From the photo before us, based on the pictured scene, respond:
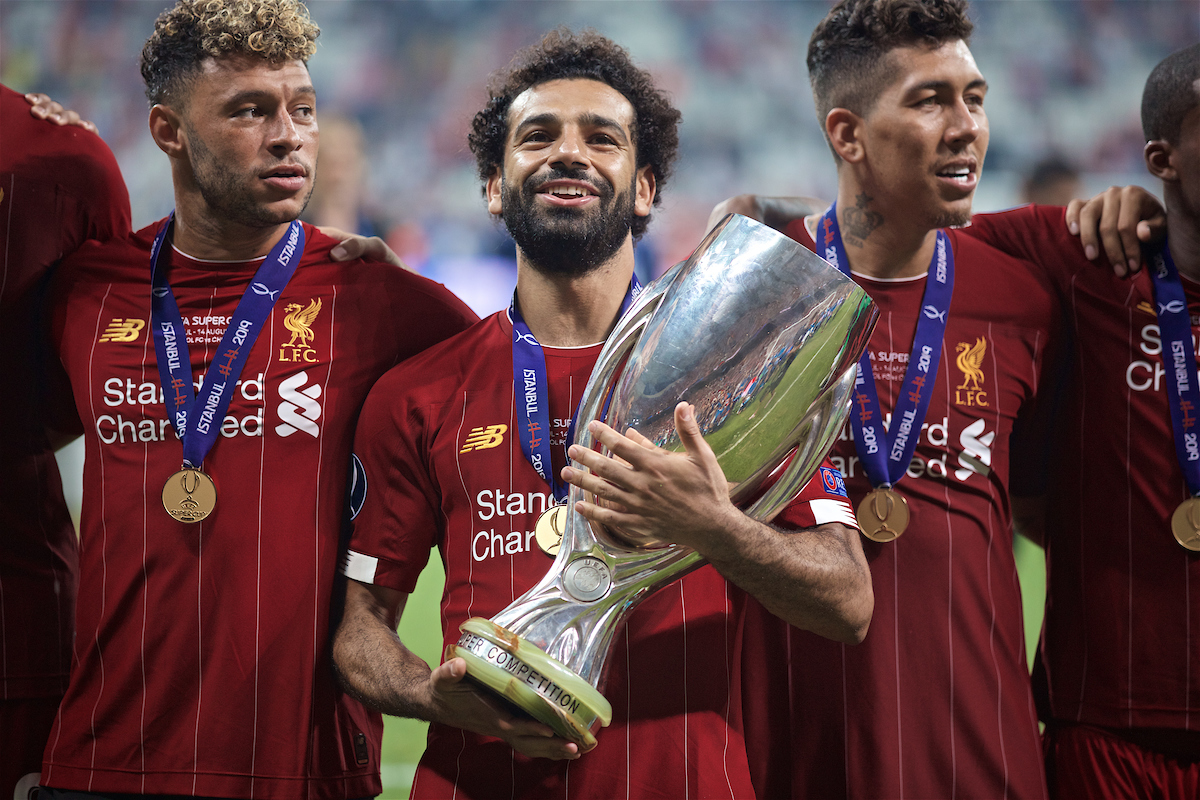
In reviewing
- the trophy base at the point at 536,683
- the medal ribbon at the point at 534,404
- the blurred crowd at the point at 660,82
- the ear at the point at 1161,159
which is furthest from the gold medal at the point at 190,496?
the blurred crowd at the point at 660,82

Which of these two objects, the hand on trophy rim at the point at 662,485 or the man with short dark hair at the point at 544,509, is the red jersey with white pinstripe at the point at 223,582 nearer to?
the man with short dark hair at the point at 544,509

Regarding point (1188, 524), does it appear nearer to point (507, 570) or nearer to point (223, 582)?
point (507, 570)

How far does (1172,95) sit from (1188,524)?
105cm

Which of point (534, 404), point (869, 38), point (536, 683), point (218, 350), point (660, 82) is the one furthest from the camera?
point (660, 82)

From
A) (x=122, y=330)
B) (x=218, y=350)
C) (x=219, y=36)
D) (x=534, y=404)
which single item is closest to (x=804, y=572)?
(x=534, y=404)

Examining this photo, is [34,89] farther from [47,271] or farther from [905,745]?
[905,745]

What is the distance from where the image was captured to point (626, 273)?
8.03ft

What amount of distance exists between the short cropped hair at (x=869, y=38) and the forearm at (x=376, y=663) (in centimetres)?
171

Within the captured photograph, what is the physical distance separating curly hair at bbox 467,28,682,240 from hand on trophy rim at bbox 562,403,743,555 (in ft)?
3.55

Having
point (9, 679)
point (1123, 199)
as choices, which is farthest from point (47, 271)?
point (1123, 199)

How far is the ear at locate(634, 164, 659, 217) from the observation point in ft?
8.74

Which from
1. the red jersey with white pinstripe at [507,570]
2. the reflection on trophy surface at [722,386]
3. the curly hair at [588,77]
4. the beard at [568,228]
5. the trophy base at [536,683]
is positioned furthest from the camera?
the curly hair at [588,77]

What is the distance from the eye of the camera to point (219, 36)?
256cm

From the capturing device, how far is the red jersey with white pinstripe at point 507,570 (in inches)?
80.7
